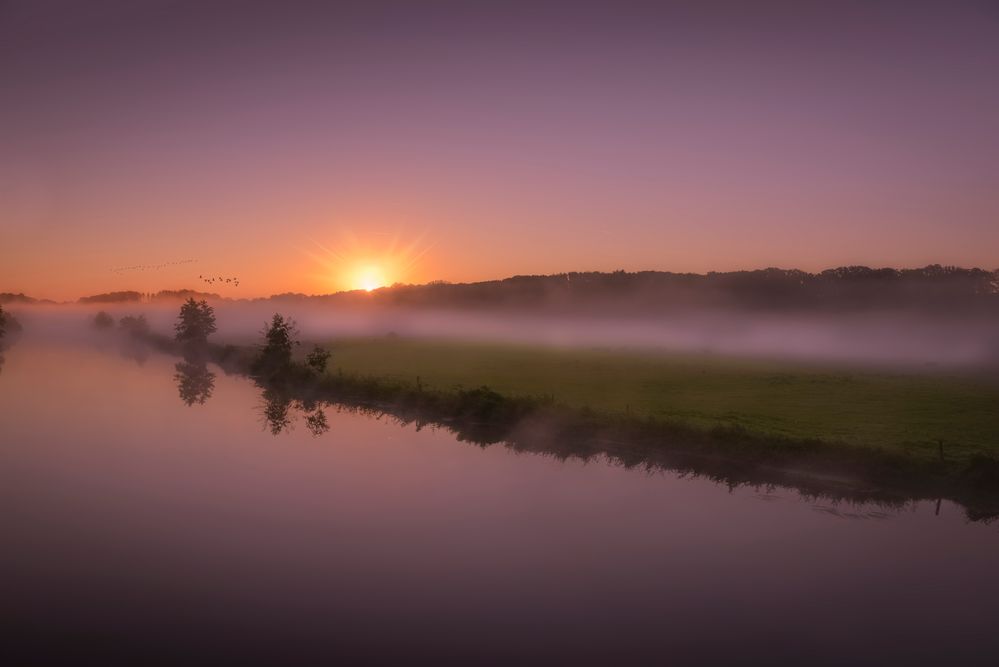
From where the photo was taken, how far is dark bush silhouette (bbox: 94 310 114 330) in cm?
16338

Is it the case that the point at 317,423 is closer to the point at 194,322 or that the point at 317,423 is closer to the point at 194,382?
the point at 194,382

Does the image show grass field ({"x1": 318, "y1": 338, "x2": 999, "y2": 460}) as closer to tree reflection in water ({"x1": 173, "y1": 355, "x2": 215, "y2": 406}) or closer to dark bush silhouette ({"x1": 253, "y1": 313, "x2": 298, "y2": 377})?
dark bush silhouette ({"x1": 253, "y1": 313, "x2": 298, "y2": 377})

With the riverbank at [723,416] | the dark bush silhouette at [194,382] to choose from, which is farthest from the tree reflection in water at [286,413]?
the dark bush silhouette at [194,382]

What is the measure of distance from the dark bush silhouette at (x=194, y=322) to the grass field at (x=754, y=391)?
36649 mm

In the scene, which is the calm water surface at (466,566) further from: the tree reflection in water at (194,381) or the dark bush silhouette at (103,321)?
the dark bush silhouette at (103,321)

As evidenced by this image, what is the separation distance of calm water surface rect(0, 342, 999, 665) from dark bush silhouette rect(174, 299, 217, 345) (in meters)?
71.0

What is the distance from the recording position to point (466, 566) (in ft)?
62.7

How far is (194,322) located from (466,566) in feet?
302

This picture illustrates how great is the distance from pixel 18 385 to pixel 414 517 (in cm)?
5625

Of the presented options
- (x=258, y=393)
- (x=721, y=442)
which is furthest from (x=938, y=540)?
(x=258, y=393)

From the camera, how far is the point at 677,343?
3445 inches

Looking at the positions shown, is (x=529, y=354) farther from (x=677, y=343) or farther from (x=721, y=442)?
(x=721, y=442)

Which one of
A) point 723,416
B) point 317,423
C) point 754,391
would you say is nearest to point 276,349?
point 317,423

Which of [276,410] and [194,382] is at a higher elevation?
[194,382]
